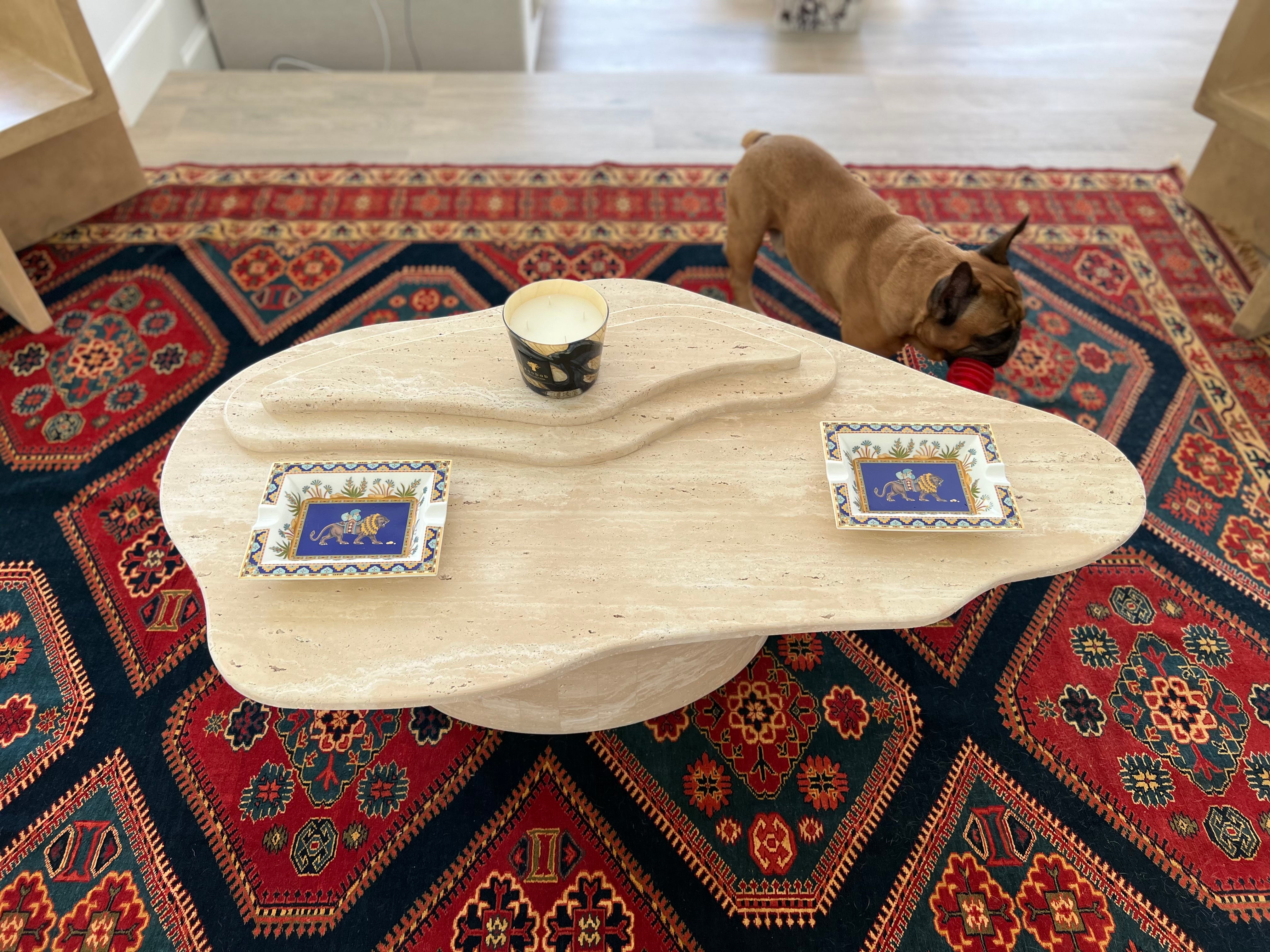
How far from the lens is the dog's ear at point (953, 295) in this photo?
4.83ft

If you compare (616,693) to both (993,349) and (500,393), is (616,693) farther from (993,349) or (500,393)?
(993,349)

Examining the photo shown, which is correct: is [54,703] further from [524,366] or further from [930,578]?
[930,578]

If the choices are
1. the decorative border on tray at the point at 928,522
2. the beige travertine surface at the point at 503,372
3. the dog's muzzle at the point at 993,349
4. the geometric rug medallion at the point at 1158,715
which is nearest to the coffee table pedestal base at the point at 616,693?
the decorative border on tray at the point at 928,522

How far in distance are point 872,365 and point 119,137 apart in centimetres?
236

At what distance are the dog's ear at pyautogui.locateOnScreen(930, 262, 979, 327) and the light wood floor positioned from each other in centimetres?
137

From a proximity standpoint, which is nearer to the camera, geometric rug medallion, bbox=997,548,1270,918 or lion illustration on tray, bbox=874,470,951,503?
lion illustration on tray, bbox=874,470,951,503

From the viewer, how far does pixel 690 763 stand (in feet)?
4.81

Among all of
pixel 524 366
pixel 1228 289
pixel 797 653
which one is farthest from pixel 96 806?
pixel 1228 289

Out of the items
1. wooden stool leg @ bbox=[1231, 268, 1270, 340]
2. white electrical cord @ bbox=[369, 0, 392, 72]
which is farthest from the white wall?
wooden stool leg @ bbox=[1231, 268, 1270, 340]

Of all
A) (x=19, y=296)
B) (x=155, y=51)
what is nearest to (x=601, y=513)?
(x=19, y=296)

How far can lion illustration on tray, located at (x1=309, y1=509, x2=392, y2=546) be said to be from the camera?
3.59ft

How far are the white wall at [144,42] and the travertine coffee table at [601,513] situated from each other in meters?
2.02

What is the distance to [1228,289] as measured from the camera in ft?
7.50

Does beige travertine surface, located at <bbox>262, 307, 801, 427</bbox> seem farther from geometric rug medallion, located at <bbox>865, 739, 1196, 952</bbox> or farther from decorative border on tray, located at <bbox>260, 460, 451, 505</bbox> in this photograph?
geometric rug medallion, located at <bbox>865, 739, 1196, 952</bbox>
